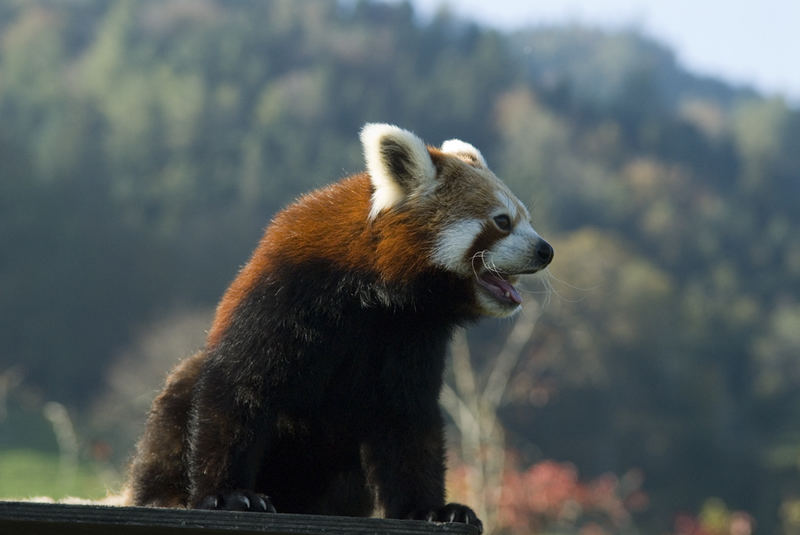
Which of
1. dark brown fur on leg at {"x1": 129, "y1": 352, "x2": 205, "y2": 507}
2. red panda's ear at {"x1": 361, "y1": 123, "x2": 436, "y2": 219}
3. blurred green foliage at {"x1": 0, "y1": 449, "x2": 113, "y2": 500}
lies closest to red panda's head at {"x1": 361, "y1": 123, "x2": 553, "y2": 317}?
red panda's ear at {"x1": 361, "y1": 123, "x2": 436, "y2": 219}

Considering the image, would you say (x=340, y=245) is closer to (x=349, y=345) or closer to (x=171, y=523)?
(x=349, y=345)

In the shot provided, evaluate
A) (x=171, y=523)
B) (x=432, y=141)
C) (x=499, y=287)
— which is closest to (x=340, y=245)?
(x=499, y=287)

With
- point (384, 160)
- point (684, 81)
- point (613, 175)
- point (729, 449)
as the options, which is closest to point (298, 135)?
point (613, 175)

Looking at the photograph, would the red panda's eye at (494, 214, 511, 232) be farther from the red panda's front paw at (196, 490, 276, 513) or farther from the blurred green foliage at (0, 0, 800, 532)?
the blurred green foliage at (0, 0, 800, 532)

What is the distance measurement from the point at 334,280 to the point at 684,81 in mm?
114682

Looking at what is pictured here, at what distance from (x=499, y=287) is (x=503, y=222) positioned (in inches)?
9.3

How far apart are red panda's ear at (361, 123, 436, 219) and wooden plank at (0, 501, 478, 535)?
1222mm

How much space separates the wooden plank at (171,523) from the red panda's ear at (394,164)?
122cm

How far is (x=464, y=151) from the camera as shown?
462cm

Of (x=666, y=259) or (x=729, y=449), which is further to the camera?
(x=666, y=259)

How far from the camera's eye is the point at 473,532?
10.5 feet

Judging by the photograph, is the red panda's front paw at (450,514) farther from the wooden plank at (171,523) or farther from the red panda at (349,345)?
the wooden plank at (171,523)

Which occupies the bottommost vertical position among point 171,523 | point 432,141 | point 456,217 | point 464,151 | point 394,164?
point 171,523

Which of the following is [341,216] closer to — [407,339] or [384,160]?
[384,160]
